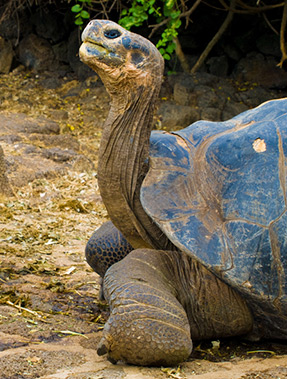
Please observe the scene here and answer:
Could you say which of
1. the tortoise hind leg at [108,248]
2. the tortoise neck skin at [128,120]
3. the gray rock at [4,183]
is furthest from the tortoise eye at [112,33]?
the gray rock at [4,183]

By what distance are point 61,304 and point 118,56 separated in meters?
1.45

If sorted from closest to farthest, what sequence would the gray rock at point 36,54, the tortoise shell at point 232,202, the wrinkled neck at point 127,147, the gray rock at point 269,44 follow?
1. the tortoise shell at point 232,202
2. the wrinkled neck at point 127,147
3. the gray rock at point 269,44
4. the gray rock at point 36,54

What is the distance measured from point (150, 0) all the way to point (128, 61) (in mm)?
4298

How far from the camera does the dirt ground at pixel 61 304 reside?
7.18 ft

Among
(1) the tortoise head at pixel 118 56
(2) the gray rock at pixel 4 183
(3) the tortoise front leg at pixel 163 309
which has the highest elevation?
(1) the tortoise head at pixel 118 56

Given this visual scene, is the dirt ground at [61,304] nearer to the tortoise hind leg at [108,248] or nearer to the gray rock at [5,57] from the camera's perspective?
the tortoise hind leg at [108,248]

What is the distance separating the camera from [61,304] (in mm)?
3170

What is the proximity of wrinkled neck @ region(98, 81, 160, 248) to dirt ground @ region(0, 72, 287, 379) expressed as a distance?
0.73 meters

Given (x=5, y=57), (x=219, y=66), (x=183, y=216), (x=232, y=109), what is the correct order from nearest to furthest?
(x=183, y=216) < (x=232, y=109) < (x=219, y=66) < (x=5, y=57)

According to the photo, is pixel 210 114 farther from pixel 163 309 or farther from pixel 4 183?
pixel 163 309

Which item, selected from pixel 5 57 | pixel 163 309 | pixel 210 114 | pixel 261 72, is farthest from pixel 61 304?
pixel 5 57

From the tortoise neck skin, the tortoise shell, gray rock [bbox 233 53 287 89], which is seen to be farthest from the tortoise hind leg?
gray rock [bbox 233 53 287 89]

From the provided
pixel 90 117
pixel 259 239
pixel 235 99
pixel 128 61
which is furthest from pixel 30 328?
pixel 235 99

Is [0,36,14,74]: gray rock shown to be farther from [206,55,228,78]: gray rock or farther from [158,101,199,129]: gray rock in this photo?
[206,55,228,78]: gray rock
